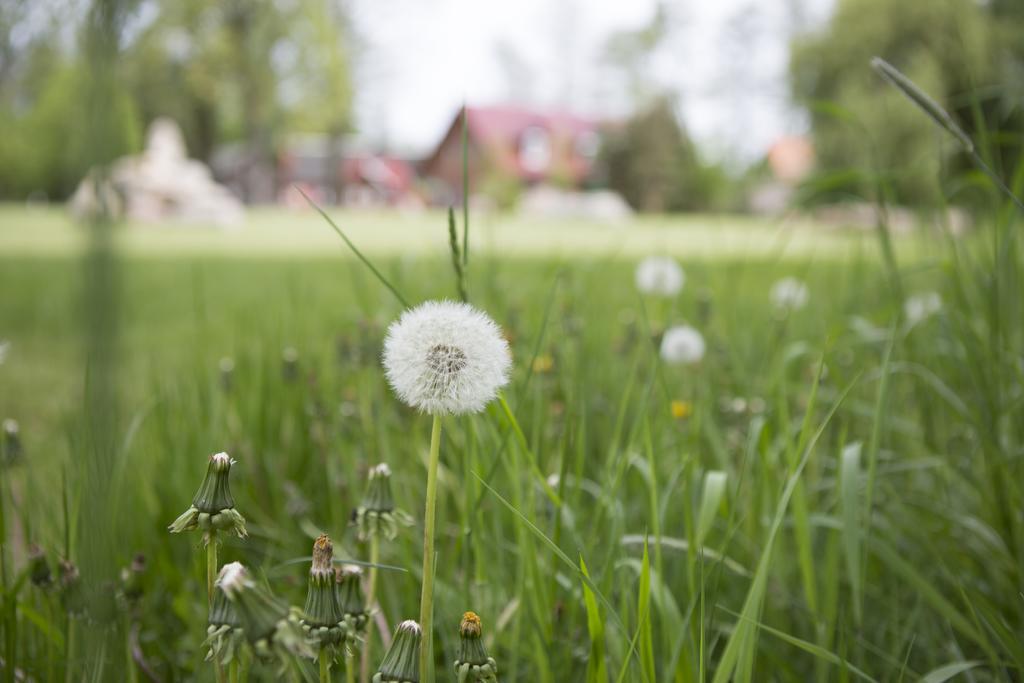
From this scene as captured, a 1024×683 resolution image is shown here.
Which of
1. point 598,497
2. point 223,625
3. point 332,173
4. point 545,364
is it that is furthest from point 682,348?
point 332,173

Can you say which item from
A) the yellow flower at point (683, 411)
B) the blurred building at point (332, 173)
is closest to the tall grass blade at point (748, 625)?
the yellow flower at point (683, 411)

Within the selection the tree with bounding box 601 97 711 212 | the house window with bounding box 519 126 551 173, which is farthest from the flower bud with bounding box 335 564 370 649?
the house window with bounding box 519 126 551 173

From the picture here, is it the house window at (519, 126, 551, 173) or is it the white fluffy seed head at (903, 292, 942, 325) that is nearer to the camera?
the white fluffy seed head at (903, 292, 942, 325)

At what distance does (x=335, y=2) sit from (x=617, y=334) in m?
22.6

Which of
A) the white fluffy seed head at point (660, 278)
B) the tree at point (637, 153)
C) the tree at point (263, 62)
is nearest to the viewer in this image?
the white fluffy seed head at point (660, 278)

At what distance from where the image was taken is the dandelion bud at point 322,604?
48 cm

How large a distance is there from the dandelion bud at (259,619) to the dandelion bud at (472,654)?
14cm

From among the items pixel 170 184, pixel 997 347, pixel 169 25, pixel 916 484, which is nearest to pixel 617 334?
pixel 916 484

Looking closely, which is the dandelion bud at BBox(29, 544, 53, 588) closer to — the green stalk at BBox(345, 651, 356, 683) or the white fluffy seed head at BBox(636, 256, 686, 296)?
the green stalk at BBox(345, 651, 356, 683)

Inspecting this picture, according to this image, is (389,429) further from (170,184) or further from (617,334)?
(170,184)

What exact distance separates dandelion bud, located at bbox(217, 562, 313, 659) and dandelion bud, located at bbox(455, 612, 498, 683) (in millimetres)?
138

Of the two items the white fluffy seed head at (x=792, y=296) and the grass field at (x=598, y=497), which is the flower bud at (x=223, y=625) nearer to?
the grass field at (x=598, y=497)

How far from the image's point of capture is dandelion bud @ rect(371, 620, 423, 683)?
18.3 inches

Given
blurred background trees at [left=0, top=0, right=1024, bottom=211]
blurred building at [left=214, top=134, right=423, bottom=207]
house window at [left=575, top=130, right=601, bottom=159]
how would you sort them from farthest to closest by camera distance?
blurred building at [left=214, top=134, right=423, bottom=207]
house window at [left=575, top=130, right=601, bottom=159]
blurred background trees at [left=0, top=0, right=1024, bottom=211]
